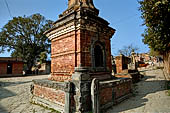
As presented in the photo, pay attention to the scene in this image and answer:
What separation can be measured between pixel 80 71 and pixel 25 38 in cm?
2886

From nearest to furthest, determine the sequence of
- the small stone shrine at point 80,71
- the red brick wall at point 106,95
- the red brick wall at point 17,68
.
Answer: the small stone shrine at point 80,71 < the red brick wall at point 106,95 < the red brick wall at point 17,68

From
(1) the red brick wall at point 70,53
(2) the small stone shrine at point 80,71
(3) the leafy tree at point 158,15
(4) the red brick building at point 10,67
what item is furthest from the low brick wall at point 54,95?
(4) the red brick building at point 10,67

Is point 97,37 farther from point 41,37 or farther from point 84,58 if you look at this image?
point 41,37

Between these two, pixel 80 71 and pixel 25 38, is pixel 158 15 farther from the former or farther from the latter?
pixel 25 38

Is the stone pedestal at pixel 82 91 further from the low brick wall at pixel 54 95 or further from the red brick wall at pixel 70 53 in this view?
the red brick wall at pixel 70 53

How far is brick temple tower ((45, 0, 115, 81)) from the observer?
4.95 m


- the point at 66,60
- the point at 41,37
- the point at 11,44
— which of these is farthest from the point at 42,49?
the point at 66,60

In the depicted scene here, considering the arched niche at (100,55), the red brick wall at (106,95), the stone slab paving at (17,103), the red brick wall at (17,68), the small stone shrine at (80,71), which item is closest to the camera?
the small stone shrine at (80,71)

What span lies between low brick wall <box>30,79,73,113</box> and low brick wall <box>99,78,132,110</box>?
137cm

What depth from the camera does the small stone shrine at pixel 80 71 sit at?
388 cm

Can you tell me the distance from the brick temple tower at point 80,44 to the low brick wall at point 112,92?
84 centimetres

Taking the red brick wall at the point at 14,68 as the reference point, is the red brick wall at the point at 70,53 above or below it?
above

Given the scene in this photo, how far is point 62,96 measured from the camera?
420cm

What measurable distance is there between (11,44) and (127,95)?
98.2 feet
